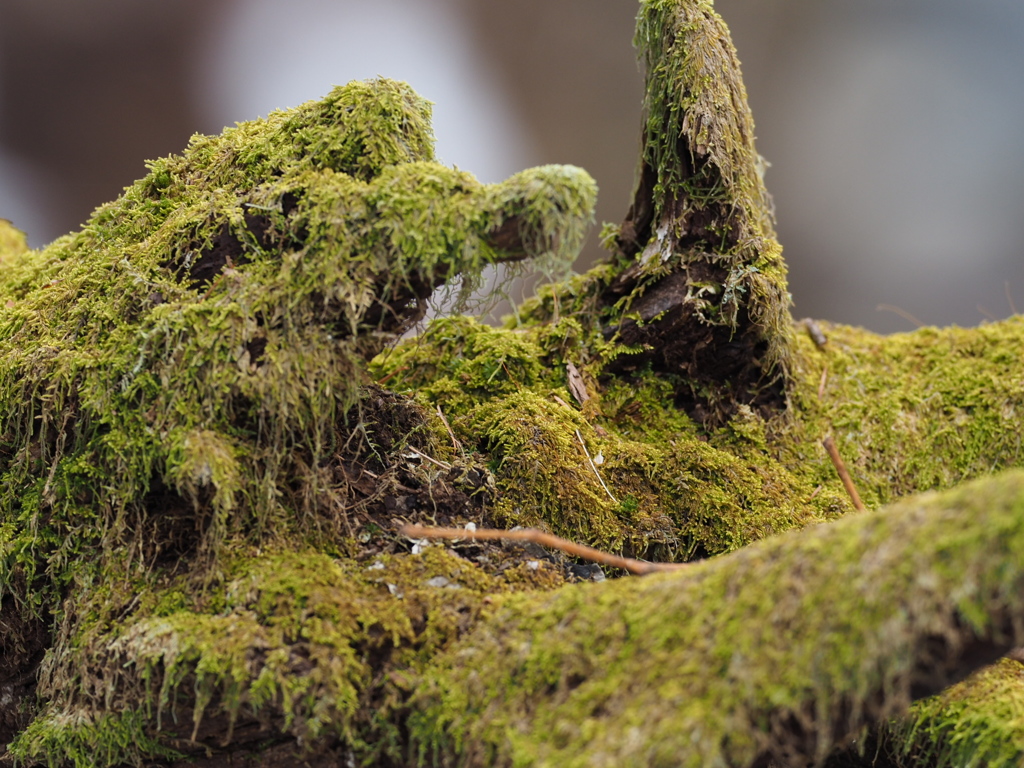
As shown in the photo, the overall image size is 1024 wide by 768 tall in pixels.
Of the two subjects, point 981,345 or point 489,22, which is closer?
point 981,345

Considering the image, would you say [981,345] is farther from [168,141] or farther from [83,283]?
[168,141]

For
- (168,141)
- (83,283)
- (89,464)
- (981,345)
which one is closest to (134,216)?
(83,283)

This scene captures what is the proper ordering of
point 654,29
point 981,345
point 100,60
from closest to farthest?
1. point 654,29
2. point 981,345
3. point 100,60

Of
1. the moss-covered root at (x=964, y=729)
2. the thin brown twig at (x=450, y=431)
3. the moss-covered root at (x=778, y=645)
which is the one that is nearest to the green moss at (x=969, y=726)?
the moss-covered root at (x=964, y=729)

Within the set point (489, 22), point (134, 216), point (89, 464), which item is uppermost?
point (489, 22)

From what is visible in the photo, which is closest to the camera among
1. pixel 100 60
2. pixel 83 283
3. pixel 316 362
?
pixel 316 362

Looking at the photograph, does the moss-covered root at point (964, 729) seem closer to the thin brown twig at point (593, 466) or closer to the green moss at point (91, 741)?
the thin brown twig at point (593, 466)
